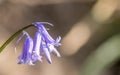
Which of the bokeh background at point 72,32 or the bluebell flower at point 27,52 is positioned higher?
the bokeh background at point 72,32

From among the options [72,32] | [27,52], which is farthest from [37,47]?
[72,32]

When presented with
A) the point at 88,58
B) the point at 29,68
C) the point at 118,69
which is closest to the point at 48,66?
the point at 29,68

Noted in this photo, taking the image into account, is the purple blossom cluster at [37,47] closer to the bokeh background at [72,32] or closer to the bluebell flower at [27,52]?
the bluebell flower at [27,52]

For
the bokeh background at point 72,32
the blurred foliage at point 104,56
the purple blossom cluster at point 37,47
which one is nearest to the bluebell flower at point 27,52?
the purple blossom cluster at point 37,47

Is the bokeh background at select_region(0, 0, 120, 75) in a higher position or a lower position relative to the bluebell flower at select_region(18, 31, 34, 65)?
higher

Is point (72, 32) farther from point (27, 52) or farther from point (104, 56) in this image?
point (27, 52)

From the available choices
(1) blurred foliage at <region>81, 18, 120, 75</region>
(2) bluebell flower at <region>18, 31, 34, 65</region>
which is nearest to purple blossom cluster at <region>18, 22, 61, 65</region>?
(2) bluebell flower at <region>18, 31, 34, 65</region>

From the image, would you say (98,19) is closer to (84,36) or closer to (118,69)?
(84,36)

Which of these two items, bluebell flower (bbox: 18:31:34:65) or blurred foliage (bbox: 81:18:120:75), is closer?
bluebell flower (bbox: 18:31:34:65)

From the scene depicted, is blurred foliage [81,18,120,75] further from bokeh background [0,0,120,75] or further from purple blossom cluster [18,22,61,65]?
purple blossom cluster [18,22,61,65]
